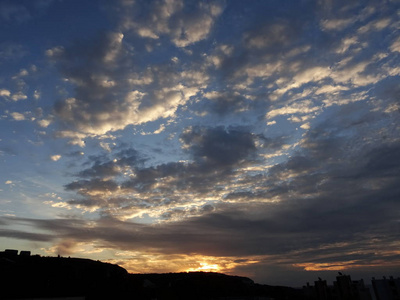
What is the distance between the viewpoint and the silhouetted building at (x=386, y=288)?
103m

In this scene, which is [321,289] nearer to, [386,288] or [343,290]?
[343,290]

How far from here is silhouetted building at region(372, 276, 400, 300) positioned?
338 ft

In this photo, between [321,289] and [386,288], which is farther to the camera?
[321,289]

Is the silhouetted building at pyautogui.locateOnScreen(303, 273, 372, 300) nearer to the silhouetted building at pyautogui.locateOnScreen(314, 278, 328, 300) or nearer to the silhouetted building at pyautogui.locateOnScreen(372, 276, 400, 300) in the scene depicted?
the silhouetted building at pyautogui.locateOnScreen(314, 278, 328, 300)

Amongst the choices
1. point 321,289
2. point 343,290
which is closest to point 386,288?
point 343,290

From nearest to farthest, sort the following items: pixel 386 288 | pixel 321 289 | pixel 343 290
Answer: pixel 386 288
pixel 343 290
pixel 321 289

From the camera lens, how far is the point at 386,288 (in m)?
106

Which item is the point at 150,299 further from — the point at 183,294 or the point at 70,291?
the point at 183,294

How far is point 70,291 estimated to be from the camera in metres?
62.3

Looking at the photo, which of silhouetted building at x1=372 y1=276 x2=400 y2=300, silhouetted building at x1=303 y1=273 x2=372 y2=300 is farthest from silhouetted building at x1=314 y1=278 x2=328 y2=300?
silhouetted building at x1=372 y1=276 x2=400 y2=300

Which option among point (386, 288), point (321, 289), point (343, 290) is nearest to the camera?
point (386, 288)

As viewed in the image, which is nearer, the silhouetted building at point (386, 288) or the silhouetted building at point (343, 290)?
the silhouetted building at point (386, 288)

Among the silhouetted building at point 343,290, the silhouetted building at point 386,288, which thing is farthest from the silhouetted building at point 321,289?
the silhouetted building at point 386,288

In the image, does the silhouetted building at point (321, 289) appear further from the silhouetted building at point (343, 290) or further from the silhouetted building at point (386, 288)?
the silhouetted building at point (386, 288)
